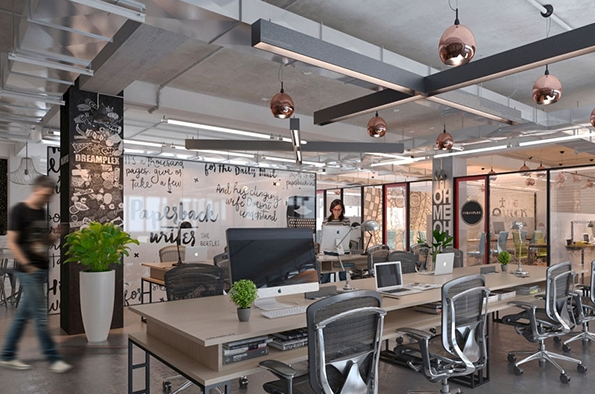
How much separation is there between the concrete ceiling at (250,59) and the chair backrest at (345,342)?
221 cm

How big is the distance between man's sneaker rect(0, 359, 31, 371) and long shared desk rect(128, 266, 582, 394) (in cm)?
202

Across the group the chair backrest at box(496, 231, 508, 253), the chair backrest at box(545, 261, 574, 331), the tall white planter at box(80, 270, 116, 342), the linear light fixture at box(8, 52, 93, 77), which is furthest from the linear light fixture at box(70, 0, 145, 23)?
the chair backrest at box(496, 231, 508, 253)

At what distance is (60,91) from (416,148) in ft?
23.9

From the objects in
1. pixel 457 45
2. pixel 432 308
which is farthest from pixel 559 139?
pixel 457 45

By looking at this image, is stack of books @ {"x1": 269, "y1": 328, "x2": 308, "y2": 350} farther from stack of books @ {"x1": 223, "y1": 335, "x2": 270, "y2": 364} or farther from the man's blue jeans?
the man's blue jeans

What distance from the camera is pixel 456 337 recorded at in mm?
3359

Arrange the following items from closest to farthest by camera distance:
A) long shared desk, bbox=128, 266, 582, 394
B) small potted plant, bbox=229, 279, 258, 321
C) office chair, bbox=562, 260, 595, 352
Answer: long shared desk, bbox=128, 266, 582, 394
small potted plant, bbox=229, 279, 258, 321
office chair, bbox=562, 260, 595, 352

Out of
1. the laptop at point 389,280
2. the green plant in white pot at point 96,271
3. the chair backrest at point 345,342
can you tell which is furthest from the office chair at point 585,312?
the green plant in white pot at point 96,271

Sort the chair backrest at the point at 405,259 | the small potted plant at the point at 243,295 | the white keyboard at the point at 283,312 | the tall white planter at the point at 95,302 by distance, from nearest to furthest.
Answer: the small potted plant at the point at 243,295 < the white keyboard at the point at 283,312 < the tall white planter at the point at 95,302 < the chair backrest at the point at 405,259

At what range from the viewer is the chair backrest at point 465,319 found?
3215 mm

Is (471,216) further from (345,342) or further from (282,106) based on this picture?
(345,342)

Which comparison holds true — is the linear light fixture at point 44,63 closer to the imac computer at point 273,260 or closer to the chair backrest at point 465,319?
the imac computer at point 273,260

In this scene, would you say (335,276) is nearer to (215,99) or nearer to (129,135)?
(215,99)

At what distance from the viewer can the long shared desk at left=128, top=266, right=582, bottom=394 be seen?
8.49 ft
